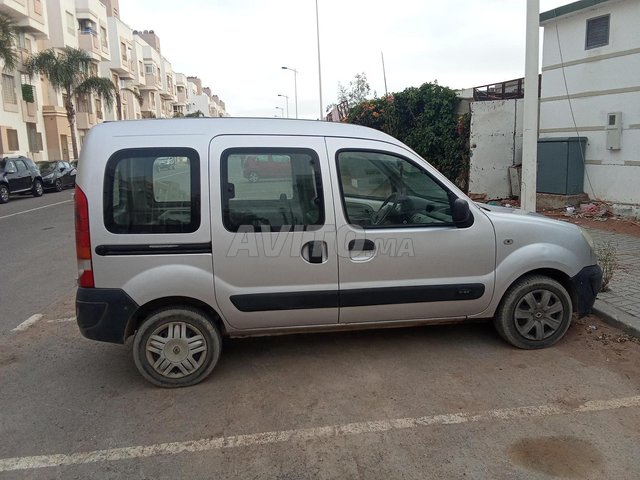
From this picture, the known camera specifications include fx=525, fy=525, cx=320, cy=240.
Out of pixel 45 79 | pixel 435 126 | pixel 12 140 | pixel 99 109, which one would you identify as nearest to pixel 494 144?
pixel 435 126

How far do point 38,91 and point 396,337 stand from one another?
36.0 meters

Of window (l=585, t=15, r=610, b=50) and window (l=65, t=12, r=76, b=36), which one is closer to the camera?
window (l=585, t=15, r=610, b=50)

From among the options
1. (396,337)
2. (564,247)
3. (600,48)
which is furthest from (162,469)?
(600,48)

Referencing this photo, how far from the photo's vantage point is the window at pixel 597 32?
10.0 metres

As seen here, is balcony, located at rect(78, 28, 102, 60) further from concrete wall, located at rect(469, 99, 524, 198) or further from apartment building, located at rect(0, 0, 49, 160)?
concrete wall, located at rect(469, 99, 524, 198)

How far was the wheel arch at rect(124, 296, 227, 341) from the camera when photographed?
12.5 ft

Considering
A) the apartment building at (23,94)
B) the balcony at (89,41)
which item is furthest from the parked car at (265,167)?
the balcony at (89,41)

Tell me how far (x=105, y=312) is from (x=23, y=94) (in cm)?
3326

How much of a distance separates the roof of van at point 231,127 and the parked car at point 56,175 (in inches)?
866

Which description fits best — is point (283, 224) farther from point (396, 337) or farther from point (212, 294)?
point (396, 337)

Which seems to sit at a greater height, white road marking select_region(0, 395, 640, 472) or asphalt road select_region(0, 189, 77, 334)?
asphalt road select_region(0, 189, 77, 334)

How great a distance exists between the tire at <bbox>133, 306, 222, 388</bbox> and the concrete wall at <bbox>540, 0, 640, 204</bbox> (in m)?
8.99

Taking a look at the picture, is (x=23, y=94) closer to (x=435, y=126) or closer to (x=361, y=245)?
(x=435, y=126)

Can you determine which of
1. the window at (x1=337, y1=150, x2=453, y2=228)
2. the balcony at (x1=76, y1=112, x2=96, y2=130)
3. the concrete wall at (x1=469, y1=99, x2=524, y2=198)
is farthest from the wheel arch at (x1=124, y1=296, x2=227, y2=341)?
the balcony at (x1=76, y1=112, x2=96, y2=130)
